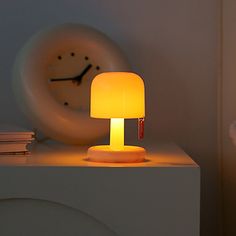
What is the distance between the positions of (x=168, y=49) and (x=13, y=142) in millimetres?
529

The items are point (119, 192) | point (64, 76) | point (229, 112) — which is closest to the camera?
point (119, 192)

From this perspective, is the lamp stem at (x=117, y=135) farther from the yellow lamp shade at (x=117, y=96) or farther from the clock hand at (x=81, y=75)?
the clock hand at (x=81, y=75)

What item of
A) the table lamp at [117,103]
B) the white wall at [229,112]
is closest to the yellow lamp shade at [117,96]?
the table lamp at [117,103]

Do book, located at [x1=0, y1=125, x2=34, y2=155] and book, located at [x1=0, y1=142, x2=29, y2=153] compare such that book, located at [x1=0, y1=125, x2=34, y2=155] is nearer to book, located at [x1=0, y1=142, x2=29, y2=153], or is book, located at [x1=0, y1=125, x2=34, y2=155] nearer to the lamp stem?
book, located at [x1=0, y1=142, x2=29, y2=153]

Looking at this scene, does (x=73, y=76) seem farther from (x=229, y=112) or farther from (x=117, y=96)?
(x=229, y=112)

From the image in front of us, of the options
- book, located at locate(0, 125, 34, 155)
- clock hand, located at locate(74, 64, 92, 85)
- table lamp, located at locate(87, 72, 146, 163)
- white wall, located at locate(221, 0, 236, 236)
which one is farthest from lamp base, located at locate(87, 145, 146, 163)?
white wall, located at locate(221, 0, 236, 236)

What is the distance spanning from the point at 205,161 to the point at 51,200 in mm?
590

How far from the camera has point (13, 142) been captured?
3.13 ft

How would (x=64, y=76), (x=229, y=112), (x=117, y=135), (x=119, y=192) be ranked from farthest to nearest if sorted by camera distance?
(x=229, y=112)
(x=64, y=76)
(x=117, y=135)
(x=119, y=192)

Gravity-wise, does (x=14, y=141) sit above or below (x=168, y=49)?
below

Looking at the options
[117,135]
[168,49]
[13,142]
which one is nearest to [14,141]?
[13,142]

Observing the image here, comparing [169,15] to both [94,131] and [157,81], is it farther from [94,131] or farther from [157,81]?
[94,131]

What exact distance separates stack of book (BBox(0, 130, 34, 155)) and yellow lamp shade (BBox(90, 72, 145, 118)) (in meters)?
0.15

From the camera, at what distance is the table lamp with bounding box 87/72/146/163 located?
2.85 ft
